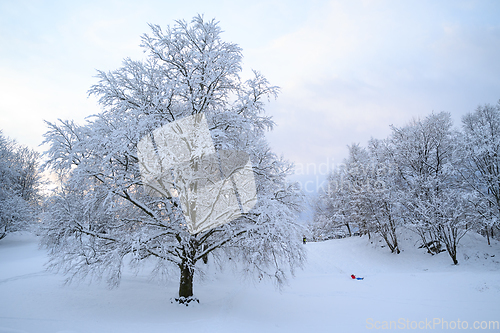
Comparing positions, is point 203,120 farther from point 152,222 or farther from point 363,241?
point 363,241

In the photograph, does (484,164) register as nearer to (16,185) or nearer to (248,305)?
(248,305)

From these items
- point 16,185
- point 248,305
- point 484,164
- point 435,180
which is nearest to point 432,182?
point 435,180

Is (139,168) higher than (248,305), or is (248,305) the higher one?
(139,168)

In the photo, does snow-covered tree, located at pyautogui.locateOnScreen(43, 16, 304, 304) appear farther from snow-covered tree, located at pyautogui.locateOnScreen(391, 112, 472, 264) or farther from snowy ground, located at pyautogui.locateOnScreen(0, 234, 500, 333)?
snow-covered tree, located at pyautogui.locateOnScreen(391, 112, 472, 264)

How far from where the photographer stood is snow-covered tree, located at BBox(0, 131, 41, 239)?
18281 millimetres

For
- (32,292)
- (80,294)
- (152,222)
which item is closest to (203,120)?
(152,222)

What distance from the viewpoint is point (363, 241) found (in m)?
23.5

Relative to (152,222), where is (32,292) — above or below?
below

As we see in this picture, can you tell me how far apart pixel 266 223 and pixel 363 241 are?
69.9 feet

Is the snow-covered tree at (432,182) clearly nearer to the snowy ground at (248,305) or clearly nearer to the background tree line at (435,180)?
the background tree line at (435,180)

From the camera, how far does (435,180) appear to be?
56.7ft

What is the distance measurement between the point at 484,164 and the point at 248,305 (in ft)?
61.1

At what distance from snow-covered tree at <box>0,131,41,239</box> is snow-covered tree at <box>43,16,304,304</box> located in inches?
593

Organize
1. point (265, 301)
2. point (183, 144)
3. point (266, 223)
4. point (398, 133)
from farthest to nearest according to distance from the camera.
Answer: point (398, 133) → point (265, 301) → point (183, 144) → point (266, 223)
